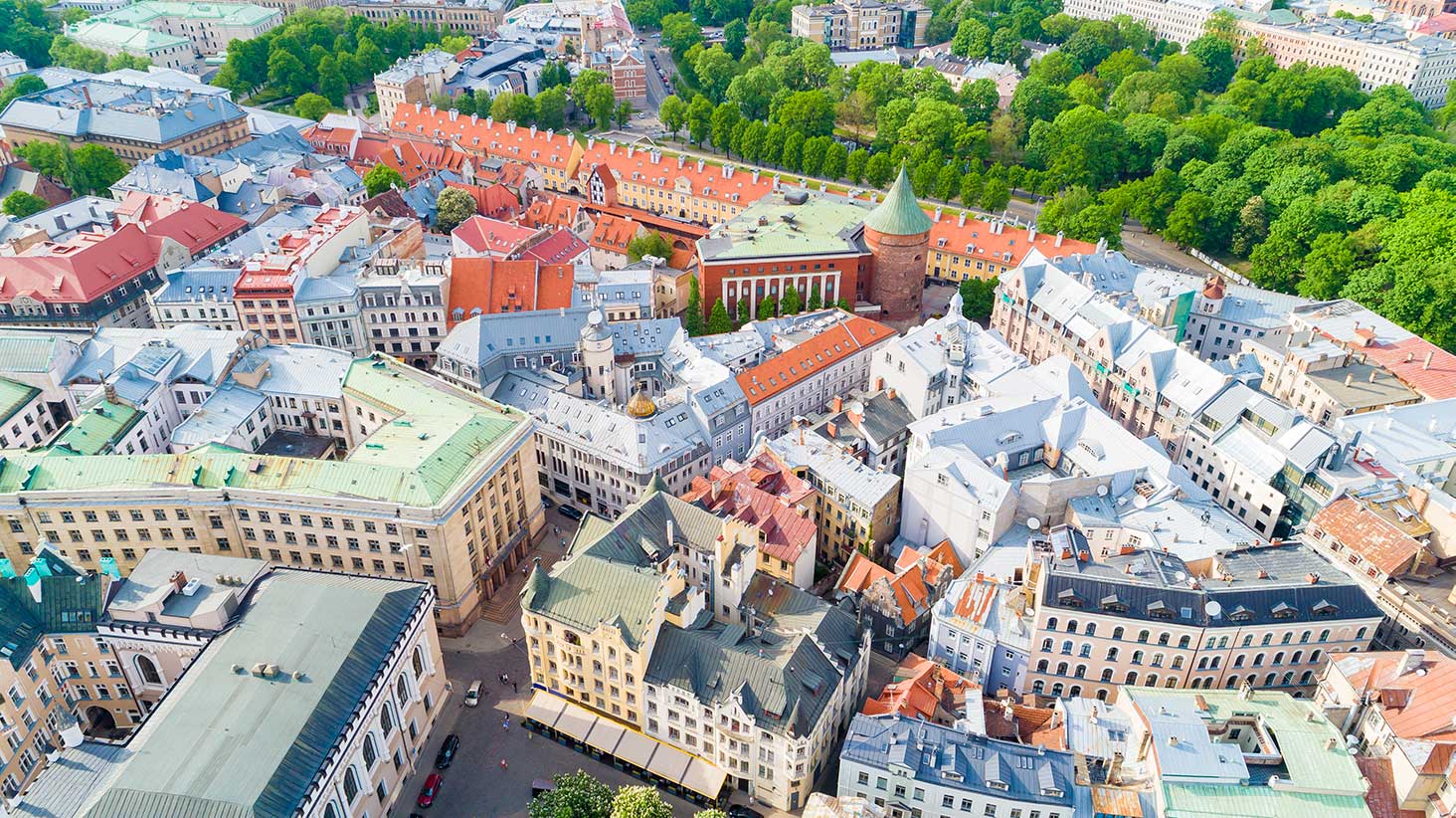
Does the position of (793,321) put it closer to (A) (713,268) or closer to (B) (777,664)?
(A) (713,268)

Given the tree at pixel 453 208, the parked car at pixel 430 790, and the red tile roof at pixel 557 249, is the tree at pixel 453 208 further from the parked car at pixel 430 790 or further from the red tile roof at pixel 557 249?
the parked car at pixel 430 790

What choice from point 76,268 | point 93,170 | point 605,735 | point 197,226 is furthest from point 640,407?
point 93,170

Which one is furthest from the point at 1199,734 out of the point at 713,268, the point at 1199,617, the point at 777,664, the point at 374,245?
the point at 374,245

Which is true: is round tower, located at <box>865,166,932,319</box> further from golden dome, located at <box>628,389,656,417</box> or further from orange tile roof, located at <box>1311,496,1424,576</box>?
orange tile roof, located at <box>1311,496,1424,576</box>

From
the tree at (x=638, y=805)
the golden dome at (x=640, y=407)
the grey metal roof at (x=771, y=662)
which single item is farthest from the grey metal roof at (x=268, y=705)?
the golden dome at (x=640, y=407)

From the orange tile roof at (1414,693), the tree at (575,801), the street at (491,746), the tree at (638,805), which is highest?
the orange tile roof at (1414,693)

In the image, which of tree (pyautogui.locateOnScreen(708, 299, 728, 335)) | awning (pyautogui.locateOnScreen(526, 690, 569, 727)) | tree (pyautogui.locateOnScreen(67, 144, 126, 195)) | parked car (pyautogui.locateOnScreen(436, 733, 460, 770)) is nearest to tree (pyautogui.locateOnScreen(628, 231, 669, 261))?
tree (pyautogui.locateOnScreen(708, 299, 728, 335))

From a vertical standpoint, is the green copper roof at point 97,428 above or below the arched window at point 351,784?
above

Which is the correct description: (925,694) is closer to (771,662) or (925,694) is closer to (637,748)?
(771,662)
